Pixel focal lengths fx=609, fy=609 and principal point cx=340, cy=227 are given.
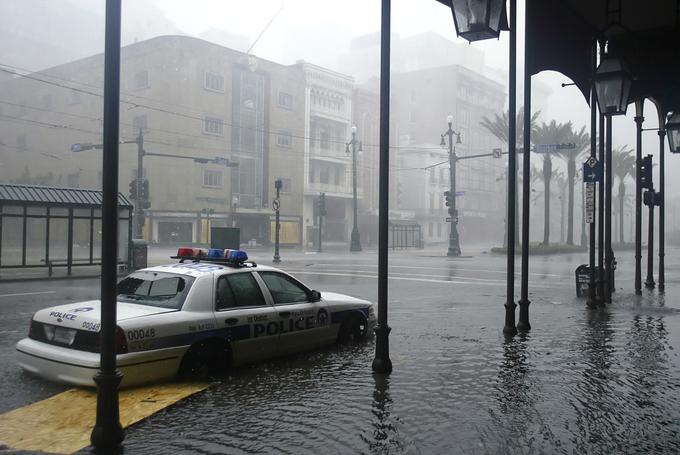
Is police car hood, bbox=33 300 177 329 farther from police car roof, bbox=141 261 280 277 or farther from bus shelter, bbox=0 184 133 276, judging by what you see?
bus shelter, bbox=0 184 133 276

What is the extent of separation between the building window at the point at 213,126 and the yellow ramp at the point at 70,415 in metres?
Result: 52.9

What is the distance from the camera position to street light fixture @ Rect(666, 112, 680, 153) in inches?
560

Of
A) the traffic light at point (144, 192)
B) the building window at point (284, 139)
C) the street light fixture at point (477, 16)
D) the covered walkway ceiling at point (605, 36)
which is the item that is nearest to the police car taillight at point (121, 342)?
the street light fixture at point (477, 16)

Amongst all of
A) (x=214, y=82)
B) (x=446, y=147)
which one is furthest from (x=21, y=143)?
(x=446, y=147)

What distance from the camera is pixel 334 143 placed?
A: 227 ft

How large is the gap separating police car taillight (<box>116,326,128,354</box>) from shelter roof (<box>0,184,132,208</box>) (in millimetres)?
16292

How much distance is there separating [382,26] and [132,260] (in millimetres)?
18035

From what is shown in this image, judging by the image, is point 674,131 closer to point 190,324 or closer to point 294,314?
point 294,314

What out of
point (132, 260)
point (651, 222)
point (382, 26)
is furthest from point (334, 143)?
point (382, 26)

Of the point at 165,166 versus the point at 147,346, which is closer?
the point at 147,346

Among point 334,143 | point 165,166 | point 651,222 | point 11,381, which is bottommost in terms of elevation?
point 11,381

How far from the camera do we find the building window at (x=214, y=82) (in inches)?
2259

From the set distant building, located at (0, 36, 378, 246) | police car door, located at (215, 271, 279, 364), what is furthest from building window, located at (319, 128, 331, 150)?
police car door, located at (215, 271, 279, 364)

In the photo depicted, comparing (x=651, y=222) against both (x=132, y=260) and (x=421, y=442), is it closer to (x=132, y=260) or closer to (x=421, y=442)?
(x=421, y=442)
